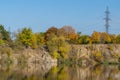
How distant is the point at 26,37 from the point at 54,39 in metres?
8.24

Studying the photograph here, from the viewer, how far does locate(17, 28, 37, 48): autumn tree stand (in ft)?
335

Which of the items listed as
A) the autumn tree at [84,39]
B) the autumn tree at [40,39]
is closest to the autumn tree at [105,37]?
the autumn tree at [84,39]

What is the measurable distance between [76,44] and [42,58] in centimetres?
1900

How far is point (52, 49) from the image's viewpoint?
105375 millimetres

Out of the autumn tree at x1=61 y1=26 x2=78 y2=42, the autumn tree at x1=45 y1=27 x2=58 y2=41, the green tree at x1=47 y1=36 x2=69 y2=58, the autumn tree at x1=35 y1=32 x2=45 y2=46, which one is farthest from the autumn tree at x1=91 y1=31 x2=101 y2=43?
the autumn tree at x1=35 y1=32 x2=45 y2=46

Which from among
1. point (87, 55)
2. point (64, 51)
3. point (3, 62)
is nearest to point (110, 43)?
point (87, 55)

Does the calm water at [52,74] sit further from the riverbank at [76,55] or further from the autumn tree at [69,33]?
the autumn tree at [69,33]

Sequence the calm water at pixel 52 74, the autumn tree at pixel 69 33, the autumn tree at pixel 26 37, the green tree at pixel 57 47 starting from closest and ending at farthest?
the calm water at pixel 52 74
the autumn tree at pixel 26 37
the green tree at pixel 57 47
the autumn tree at pixel 69 33

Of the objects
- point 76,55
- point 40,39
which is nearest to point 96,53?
point 76,55

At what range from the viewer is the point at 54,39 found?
105562 mm

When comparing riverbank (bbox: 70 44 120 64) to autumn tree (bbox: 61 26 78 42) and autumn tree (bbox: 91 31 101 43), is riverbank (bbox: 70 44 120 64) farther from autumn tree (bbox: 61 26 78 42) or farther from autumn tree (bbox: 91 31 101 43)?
autumn tree (bbox: 61 26 78 42)

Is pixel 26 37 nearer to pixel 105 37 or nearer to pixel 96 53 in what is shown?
pixel 96 53

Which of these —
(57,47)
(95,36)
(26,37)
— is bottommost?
(57,47)

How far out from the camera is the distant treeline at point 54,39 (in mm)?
102688
